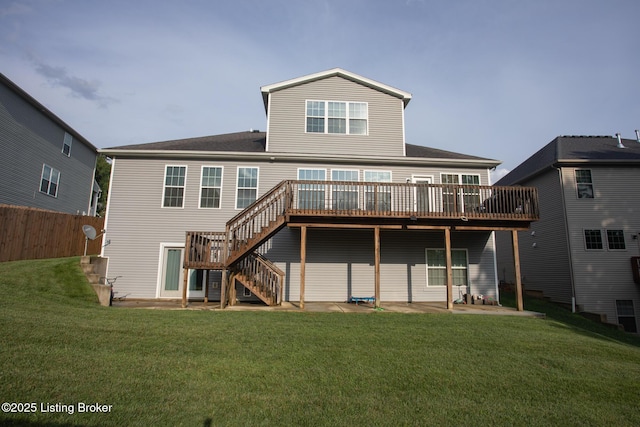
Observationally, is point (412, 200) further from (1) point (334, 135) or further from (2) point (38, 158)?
(2) point (38, 158)

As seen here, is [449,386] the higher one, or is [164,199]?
[164,199]

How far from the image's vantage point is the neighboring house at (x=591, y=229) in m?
14.5

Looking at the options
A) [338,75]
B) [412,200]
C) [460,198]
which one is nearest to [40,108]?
[338,75]

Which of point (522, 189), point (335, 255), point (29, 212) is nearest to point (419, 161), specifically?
point (522, 189)

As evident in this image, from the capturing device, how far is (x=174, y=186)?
12.6 meters

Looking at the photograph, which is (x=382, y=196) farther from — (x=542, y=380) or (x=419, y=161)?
(x=542, y=380)

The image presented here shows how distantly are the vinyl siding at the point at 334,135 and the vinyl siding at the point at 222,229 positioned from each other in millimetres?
923

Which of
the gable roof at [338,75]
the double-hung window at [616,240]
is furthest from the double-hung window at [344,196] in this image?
the double-hung window at [616,240]

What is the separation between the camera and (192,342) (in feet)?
19.6

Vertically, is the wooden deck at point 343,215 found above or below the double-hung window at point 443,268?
above

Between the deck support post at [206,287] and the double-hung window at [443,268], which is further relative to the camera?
the double-hung window at [443,268]

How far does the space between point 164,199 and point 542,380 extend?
1205cm

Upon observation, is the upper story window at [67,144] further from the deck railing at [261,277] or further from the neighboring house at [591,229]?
the neighboring house at [591,229]

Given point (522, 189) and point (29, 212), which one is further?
point (29, 212)
